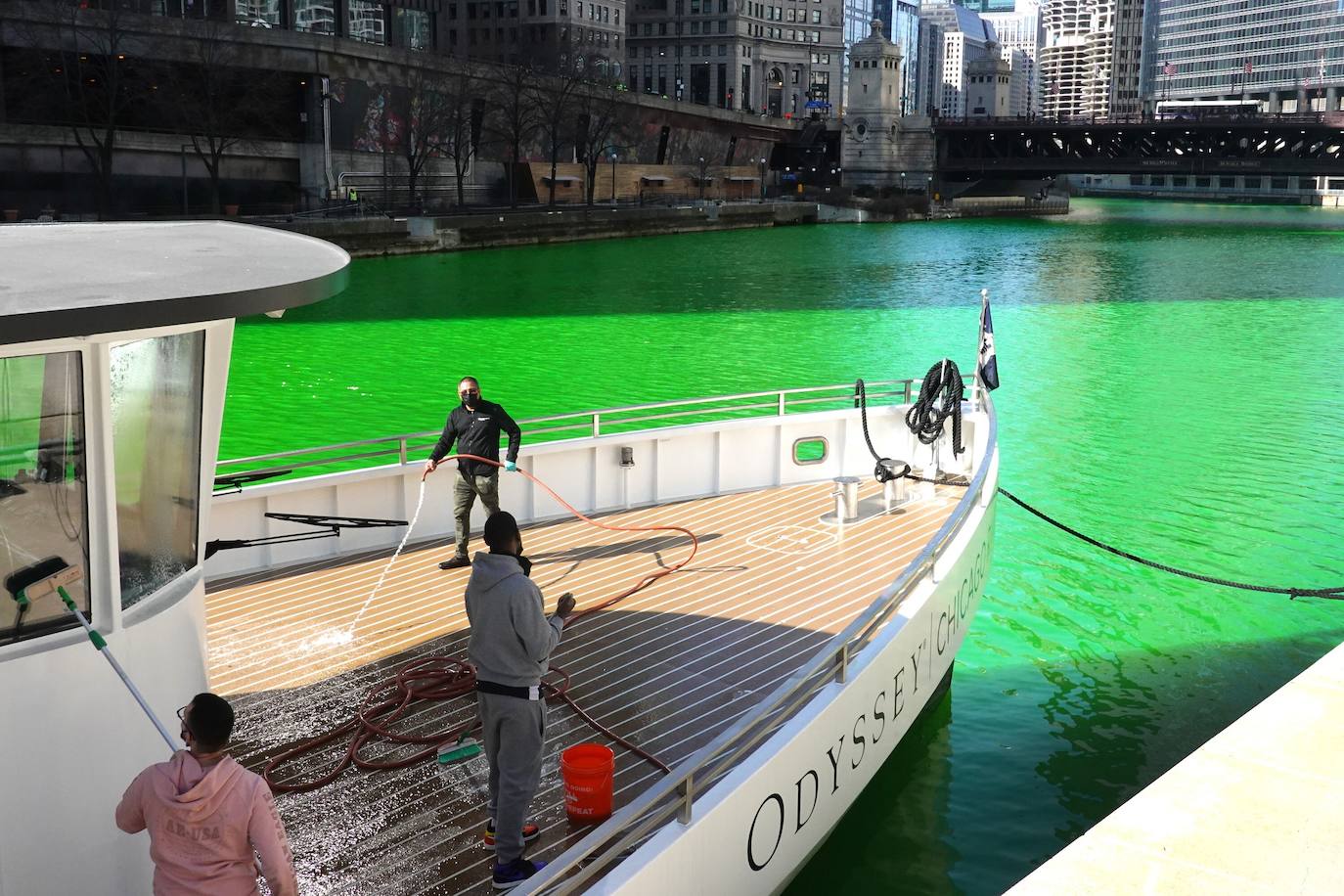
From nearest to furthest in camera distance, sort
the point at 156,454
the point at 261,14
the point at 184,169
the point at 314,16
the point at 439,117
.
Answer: the point at 156,454
the point at 184,169
the point at 261,14
the point at 314,16
the point at 439,117

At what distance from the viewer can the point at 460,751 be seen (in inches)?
304

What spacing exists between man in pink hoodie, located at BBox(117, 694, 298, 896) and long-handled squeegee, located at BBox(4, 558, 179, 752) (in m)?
0.57

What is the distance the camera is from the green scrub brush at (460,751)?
302 inches

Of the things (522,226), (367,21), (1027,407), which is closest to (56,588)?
(1027,407)

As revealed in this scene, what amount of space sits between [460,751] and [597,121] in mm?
95388

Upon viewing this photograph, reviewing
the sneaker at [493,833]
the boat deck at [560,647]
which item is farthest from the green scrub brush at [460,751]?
the sneaker at [493,833]

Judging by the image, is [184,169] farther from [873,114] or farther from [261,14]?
[873,114]

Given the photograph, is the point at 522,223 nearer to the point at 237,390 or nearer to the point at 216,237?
the point at 237,390

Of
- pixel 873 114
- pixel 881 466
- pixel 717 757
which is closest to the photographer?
pixel 717 757

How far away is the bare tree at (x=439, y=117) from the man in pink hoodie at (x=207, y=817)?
243ft

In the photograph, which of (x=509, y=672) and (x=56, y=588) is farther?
(x=509, y=672)

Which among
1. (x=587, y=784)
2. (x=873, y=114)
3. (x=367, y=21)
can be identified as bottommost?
(x=587, y=784)

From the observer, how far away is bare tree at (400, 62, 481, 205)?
7944cm

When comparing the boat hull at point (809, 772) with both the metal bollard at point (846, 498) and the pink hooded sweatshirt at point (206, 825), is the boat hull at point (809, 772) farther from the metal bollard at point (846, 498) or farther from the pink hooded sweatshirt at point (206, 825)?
the metal bollard at point (846, 498)
